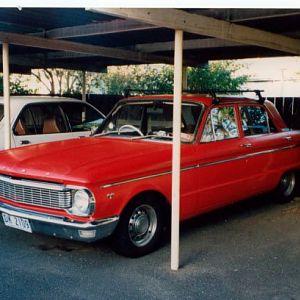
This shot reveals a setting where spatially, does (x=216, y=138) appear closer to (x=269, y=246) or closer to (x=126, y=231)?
(x=269, y=246)

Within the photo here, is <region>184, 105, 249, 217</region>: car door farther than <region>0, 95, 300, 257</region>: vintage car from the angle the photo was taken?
Yes

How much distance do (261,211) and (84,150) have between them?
10.3 feet

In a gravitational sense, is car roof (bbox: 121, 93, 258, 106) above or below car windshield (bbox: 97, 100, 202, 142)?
above

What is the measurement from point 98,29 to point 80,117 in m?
1.92

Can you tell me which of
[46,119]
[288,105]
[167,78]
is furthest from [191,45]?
[167,78]

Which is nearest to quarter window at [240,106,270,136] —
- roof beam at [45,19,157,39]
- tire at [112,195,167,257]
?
roof beam at [45,19,157,39]

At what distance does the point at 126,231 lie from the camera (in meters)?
5.04

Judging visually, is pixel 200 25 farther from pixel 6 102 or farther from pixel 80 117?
pixel 80 117

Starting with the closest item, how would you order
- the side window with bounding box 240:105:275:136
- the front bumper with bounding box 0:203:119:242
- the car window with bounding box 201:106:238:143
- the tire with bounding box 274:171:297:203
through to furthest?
the front bumper with bounding box 0:203:119:242
the car window with bounding box 201:106:238:143
the side window with bounding box 240:105:275:136
the tire with bounding box 274:171:297:203

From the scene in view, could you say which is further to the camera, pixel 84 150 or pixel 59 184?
pixel 84 150

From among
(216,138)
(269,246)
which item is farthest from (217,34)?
(269,246)

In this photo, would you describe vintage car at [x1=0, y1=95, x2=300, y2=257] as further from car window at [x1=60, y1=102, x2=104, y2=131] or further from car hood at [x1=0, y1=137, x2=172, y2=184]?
car window at [x1=60, y1=102, x2=104, y2=131]

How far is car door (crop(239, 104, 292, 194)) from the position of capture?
6.65m
